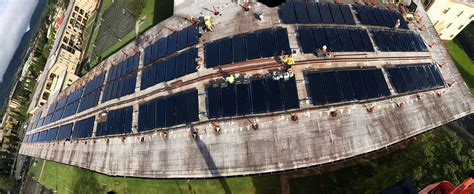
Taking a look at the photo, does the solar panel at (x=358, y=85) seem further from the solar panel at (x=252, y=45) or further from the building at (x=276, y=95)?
the solar panel at (x=252, y=45)

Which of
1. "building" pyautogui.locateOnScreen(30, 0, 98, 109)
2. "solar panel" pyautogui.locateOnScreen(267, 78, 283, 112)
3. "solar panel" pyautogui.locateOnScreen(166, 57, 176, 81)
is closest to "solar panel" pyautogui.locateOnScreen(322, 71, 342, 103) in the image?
"solar panel" pyautogui.locateOnScreen(267, 78, 283, 112)

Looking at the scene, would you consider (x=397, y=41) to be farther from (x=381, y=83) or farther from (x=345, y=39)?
(x=381, y=83)

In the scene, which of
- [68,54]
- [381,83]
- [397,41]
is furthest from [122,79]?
[397,41]

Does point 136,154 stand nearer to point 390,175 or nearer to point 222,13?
point 222,13

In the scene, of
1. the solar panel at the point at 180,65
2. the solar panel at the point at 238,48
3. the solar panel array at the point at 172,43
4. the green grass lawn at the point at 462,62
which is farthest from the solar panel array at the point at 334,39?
the green grass lawn at the point at 462,62

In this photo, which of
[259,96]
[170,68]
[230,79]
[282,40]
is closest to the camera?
[259,96]
